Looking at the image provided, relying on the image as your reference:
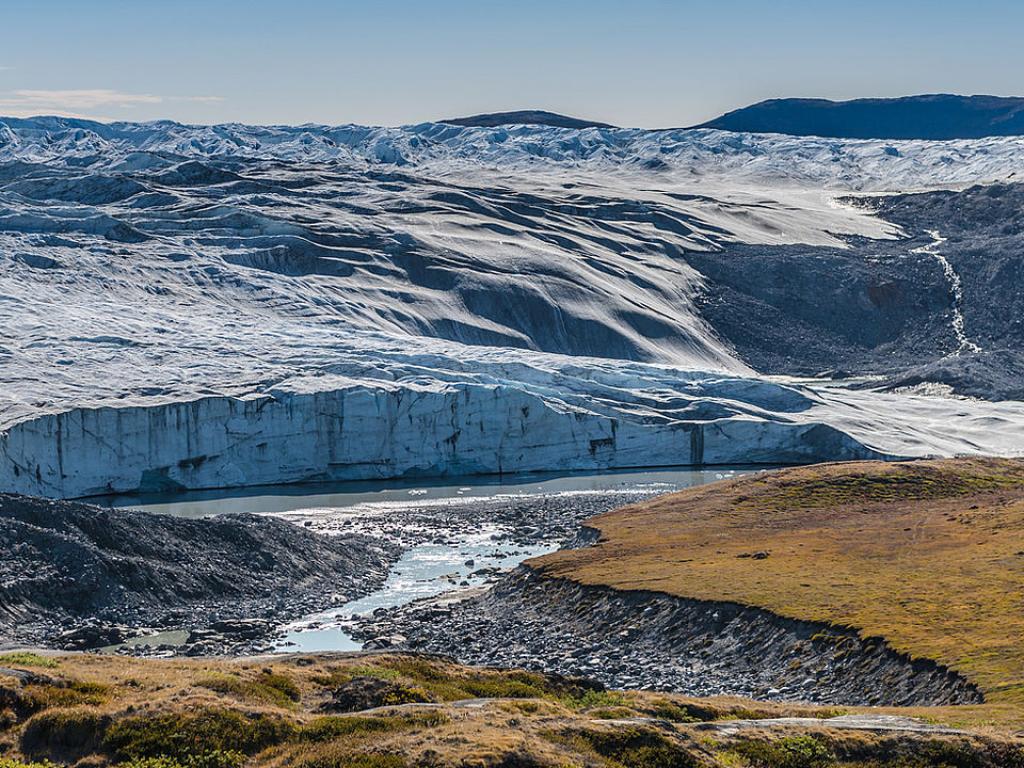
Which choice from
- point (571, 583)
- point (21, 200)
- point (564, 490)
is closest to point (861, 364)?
point (564, 490)

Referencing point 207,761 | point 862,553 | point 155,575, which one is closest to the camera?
point 207,761

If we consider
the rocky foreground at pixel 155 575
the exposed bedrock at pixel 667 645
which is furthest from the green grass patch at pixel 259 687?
the rocky foreground at pixel 155 575

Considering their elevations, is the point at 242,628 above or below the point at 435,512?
above

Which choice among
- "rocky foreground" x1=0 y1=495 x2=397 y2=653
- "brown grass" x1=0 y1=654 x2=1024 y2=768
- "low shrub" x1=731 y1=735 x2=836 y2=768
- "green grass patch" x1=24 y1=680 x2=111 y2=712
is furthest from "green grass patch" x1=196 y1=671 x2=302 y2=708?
"rocky foreground" x1=0 y1=495 x2=397 y2=653

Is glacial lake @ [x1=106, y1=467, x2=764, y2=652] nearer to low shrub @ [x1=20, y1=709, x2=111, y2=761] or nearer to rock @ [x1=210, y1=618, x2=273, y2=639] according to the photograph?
rock @ [x1=210, y1=618, x2=273, y2=639]

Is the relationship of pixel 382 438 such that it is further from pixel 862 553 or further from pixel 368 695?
pixel 368 695

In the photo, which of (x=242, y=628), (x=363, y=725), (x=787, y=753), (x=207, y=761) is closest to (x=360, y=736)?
(x=363, y=725)

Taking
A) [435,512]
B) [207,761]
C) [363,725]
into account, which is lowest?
[435,512]

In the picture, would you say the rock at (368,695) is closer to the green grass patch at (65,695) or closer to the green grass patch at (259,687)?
the green grass patch at (259,687)
